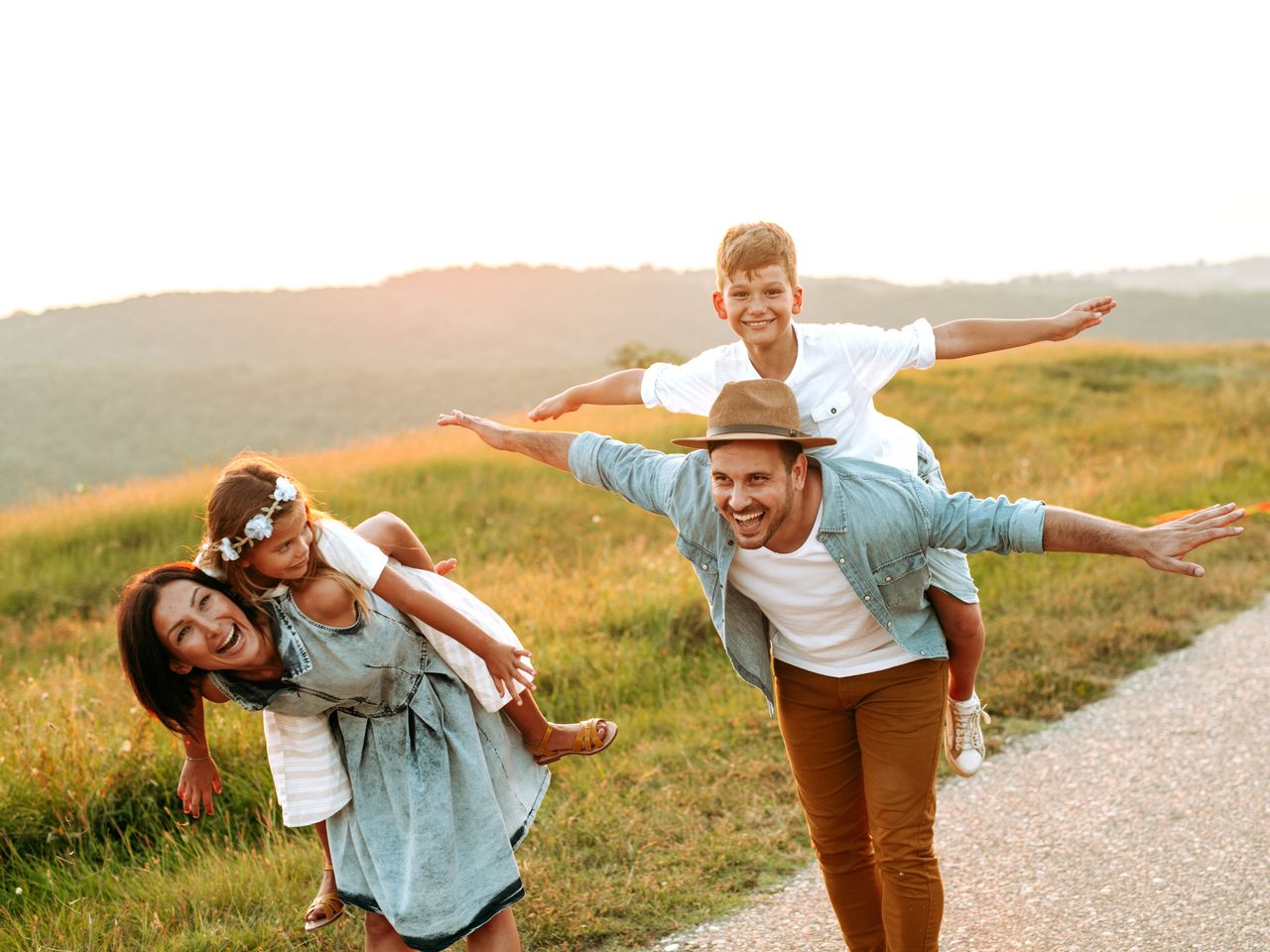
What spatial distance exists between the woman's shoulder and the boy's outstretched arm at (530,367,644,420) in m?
1.10

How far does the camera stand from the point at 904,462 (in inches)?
154

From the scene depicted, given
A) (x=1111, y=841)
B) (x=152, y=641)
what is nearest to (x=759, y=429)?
(x=152, y=641)

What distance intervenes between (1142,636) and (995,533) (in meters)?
4.94

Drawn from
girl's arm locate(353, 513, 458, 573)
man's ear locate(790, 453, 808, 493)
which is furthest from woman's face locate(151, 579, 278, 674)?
man's ear locate(790, 453, 808, 493)

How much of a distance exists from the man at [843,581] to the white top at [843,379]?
61cm

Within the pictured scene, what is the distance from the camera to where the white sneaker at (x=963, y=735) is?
4316mm

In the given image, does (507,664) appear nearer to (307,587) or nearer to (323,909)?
(307,587)

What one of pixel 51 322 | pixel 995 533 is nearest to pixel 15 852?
pixel 995 533

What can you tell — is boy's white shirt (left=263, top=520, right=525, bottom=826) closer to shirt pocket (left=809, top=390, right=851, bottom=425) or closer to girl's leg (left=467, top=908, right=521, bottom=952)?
girl's leg (left=467, top=908, right=521, bottom=952)

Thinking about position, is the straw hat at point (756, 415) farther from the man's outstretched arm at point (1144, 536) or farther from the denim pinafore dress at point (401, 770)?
the denim pinafore dress at point (401, 770)

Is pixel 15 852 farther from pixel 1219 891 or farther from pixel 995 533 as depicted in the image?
pixel 1219 891

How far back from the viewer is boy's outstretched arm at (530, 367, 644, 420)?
161 inches

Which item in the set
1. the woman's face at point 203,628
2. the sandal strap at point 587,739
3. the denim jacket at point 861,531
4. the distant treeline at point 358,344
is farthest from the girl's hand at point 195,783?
the distant treeline at point 358,344

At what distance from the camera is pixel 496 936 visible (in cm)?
344
